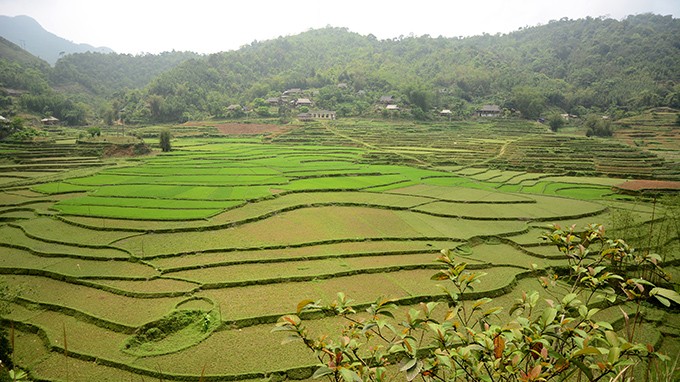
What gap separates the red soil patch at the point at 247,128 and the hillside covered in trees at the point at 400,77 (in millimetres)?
10354

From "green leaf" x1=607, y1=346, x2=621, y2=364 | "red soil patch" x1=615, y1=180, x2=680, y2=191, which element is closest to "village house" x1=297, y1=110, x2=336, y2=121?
"red soil patch" x1=615, y1=180, x2=680, y2=191

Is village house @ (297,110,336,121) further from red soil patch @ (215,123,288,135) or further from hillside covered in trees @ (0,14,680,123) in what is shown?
red soil patch @ (215,123,288,135)

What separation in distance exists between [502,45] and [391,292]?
→ 536 feet

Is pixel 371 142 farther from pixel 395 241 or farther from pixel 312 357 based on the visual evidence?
pixel 312 357

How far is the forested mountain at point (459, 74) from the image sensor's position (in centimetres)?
7906

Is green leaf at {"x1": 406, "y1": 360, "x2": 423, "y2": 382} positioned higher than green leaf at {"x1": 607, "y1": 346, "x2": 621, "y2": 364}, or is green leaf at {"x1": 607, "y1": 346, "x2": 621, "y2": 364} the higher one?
green leaf at {"x1": 607, "y1": 346, "x2": 621, "y2": 364}

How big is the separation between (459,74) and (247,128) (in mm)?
63131

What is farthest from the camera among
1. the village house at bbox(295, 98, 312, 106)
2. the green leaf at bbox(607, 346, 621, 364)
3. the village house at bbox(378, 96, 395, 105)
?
the village house at bbox(295, 98, 312, 106)

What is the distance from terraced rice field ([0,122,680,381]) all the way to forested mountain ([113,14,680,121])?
47.5 m

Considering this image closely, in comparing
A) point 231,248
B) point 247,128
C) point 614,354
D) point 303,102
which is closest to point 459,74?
point 303,102

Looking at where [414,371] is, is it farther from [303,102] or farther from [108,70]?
[108,70]

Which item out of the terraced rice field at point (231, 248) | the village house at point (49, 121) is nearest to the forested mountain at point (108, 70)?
the village house at point (49, 121)

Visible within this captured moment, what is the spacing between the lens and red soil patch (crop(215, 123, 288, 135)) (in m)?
64.1

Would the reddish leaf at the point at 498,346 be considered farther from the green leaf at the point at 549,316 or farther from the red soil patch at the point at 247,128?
the red soil patch at the point at 247,128
